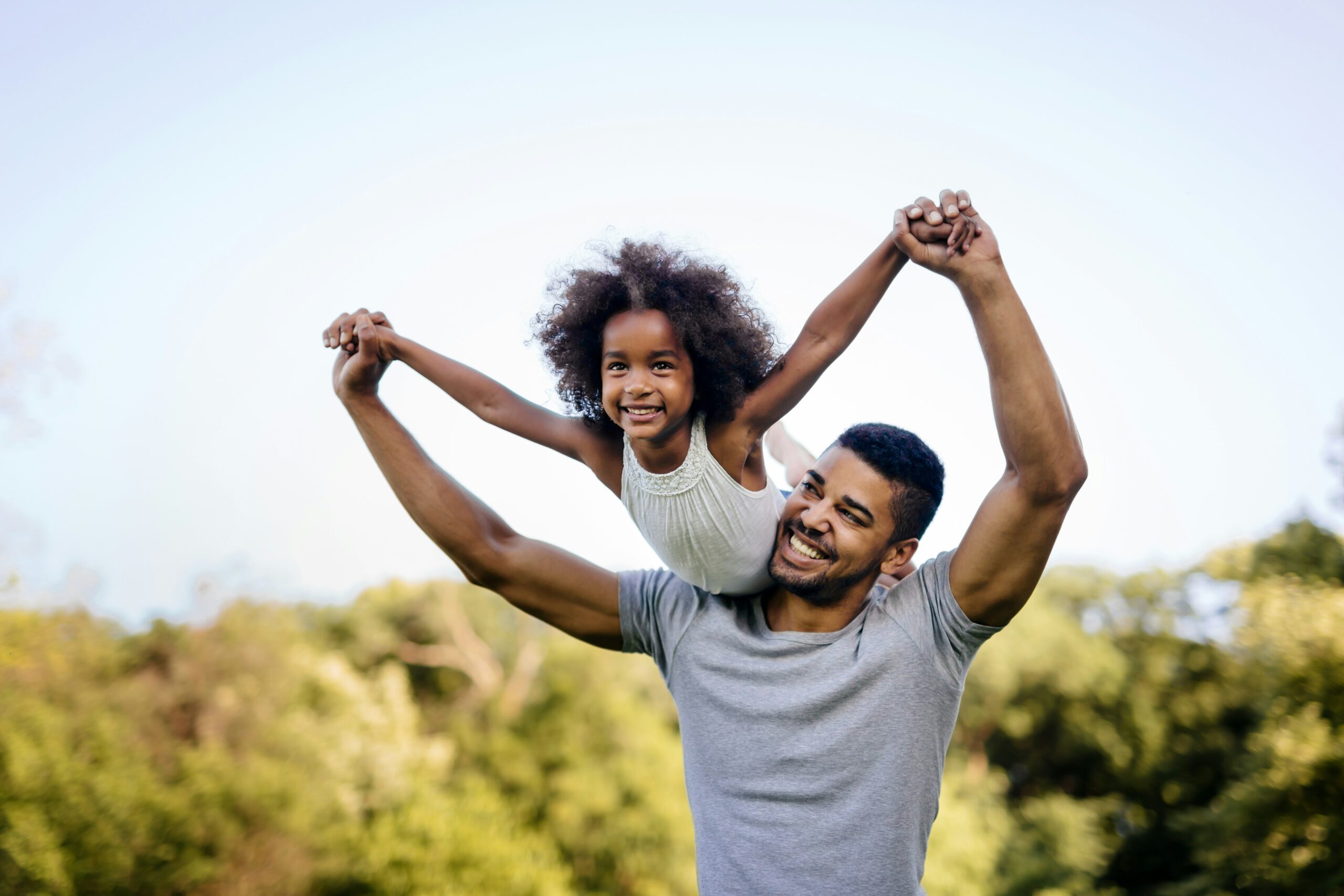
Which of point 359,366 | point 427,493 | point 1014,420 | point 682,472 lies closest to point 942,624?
point 1014,420

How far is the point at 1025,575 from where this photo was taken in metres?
2.27

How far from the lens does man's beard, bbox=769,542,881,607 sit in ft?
8.21

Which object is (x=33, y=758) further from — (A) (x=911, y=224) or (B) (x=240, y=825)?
(A) (x=911, y=224)

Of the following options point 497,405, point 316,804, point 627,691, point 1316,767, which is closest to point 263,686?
point 316,804

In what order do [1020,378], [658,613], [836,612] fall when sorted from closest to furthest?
[1020,378] < [836,612] < [658,613]

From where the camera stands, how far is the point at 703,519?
2.44 meters

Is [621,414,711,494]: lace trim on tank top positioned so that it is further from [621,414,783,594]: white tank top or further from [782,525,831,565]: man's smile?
[782,525,831,565]: man's smile

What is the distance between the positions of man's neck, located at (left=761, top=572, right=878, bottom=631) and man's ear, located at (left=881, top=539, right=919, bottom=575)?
0.16 ft

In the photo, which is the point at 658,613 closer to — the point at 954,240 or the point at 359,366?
the point at 359,366

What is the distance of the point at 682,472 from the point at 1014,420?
724 mm

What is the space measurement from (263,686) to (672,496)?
15.2 m

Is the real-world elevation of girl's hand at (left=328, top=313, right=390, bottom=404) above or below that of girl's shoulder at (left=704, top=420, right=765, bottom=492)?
above

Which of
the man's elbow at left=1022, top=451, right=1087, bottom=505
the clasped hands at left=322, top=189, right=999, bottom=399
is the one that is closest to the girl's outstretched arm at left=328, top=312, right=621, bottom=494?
the clasped hands at left=322, top=189, right=999, bottom=399

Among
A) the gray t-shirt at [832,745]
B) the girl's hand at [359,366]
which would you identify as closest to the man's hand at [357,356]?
the girl's hand at [359,366]
